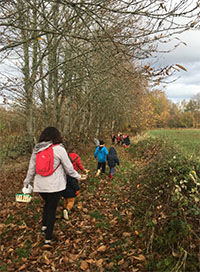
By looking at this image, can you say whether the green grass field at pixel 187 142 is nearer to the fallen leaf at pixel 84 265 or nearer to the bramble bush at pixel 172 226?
the bramble bush at pixel 172 226

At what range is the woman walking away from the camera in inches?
117

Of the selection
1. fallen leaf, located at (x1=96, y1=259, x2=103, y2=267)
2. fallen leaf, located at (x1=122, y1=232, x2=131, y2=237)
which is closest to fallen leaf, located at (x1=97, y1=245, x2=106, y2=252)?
fallen leaf, located at (x1=96, y1=259, x2=103, y2=267)

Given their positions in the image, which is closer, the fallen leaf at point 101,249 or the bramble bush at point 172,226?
the bramble bush at point 172,226

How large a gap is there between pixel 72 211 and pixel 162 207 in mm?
2331

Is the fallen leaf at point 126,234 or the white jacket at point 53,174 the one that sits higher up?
the white jacket at point 53,174

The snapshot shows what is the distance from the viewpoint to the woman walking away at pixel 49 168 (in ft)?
9.73

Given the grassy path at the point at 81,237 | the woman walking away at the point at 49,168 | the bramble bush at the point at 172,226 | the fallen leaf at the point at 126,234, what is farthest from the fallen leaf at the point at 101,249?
the woman walking away at the point at 49,168

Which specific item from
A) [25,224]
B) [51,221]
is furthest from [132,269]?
[25,224]

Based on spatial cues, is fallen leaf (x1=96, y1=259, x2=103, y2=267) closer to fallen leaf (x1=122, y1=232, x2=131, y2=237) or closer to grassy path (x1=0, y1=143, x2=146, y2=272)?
grassy path (x1=0, y1=143, x2=146, y2=272)

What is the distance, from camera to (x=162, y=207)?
136 inches

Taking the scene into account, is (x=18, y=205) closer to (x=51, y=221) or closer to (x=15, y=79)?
(x=51, y=221)

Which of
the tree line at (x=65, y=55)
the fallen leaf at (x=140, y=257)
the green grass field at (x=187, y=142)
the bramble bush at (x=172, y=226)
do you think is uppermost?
the tree line at (x=65, y=55)

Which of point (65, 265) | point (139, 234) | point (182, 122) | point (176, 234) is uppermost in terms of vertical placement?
point (182, 122)

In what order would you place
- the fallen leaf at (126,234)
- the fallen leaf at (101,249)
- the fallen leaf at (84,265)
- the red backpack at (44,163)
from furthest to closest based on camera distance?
the fallen leaf at (126,234)
the fallen leaf at (101,249)
the red backpack at (44,163)
the fallen leaf at (84,265)
